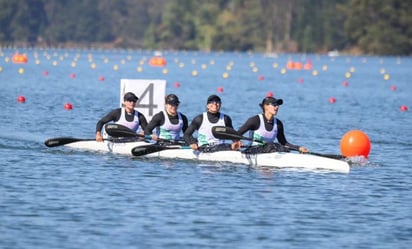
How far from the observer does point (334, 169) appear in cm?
2656

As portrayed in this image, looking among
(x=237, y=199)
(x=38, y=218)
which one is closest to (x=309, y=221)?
(x=237, y=199)

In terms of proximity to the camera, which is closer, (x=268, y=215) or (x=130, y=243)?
(x=130, y=243)

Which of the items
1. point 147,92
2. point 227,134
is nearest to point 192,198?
point 227,134

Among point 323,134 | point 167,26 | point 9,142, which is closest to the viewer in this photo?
point 9,142

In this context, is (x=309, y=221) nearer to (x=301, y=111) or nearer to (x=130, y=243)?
(x=130, y=243)

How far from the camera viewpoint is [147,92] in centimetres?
3134

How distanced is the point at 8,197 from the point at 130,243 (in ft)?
15.2

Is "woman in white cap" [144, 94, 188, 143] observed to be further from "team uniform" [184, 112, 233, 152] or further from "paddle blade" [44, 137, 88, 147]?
"paddle blade" [44, 137, 88, 147]

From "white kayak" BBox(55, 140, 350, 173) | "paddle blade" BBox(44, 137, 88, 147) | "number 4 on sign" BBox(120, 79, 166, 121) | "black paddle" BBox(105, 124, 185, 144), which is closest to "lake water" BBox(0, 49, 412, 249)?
"paddle blade" BBox(44, 137, 88, 147)

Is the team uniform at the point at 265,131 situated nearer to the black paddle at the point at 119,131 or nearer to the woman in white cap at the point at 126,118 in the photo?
the black paddle at the point at 119,131

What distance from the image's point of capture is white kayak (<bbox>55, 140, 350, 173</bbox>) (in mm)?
26594

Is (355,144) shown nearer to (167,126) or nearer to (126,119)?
(167,126)

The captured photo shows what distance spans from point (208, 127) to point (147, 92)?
13.0 ft

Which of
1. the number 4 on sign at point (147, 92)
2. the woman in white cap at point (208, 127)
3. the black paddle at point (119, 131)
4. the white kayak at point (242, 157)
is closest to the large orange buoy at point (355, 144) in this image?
the white kayak at point (242, 157)
